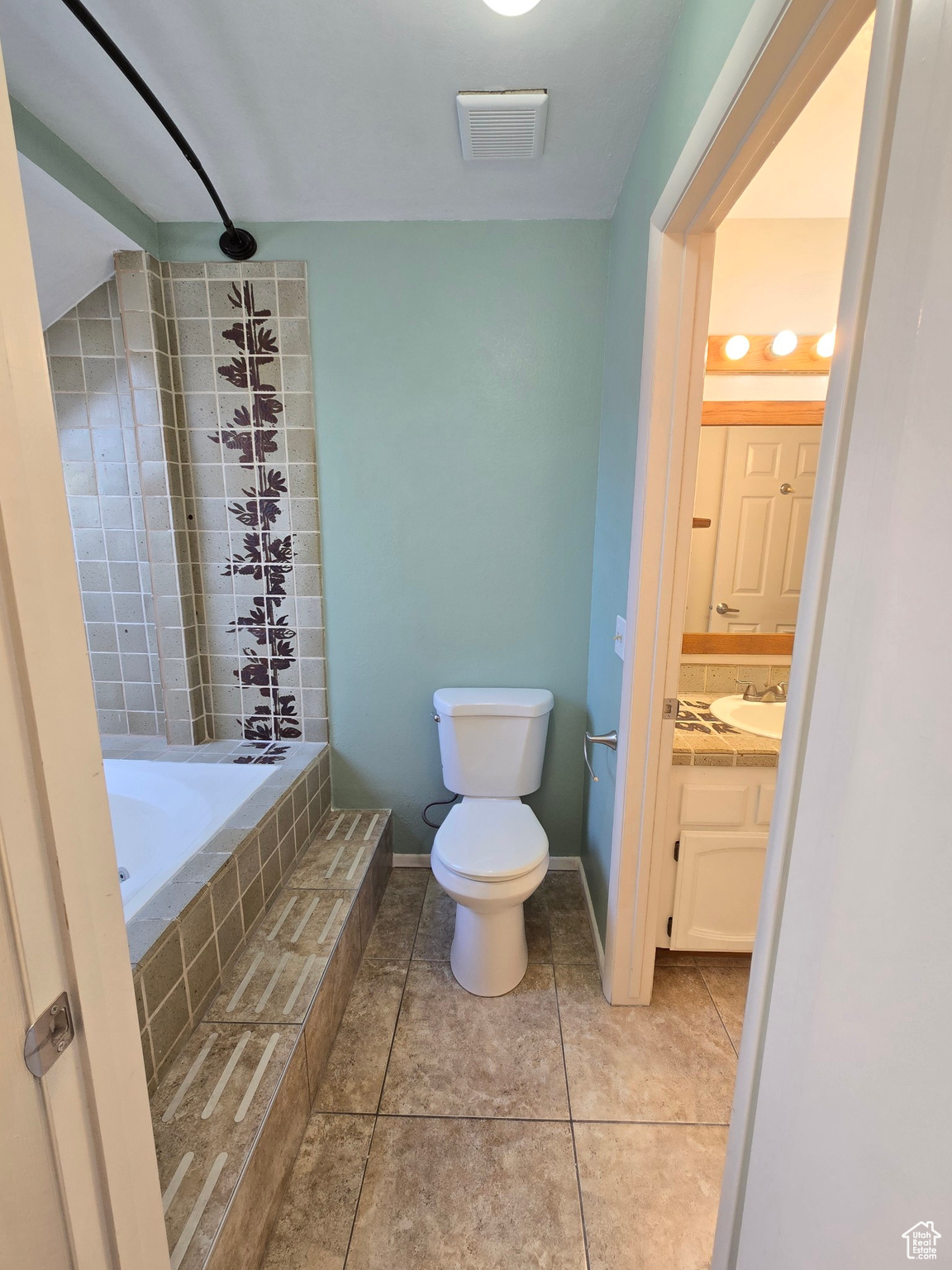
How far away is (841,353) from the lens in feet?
1.94

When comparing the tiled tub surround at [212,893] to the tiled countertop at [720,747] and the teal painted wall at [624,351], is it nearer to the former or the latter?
the teal painted wall at [624,351]

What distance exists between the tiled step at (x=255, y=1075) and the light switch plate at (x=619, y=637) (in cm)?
116

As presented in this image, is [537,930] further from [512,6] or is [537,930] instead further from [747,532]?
[512,6]

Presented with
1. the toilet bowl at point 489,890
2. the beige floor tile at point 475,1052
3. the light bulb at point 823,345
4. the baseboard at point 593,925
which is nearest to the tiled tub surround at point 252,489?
the toilet bowl at point 489,890

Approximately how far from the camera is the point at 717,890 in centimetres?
167

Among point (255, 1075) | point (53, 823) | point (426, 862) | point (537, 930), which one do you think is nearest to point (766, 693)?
point (537, 930)

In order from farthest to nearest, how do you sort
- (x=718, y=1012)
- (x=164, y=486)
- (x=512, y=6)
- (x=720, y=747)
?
1. (x=164, y=486)
2. (x=718, y=1012)
3. (x=720, y=747)
4. (x=512, y=6)

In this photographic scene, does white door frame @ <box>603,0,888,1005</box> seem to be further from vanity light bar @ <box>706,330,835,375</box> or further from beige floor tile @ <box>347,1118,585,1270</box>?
vanity light bar @ <box>706,330,835,375</box>

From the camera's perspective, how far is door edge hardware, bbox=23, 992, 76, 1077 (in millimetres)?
535

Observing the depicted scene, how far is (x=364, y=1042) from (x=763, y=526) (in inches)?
80.8

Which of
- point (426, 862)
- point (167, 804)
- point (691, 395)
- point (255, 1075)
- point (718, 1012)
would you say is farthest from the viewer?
point (426, 862)

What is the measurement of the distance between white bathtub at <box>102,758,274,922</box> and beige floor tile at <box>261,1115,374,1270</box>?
773 millimetres

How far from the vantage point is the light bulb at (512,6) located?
106 centimetres


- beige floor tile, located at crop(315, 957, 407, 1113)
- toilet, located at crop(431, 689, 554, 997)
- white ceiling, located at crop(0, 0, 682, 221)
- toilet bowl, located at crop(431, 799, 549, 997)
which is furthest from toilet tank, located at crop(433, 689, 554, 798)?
white ceiling, located at crop(0, 0, 682, 221)
